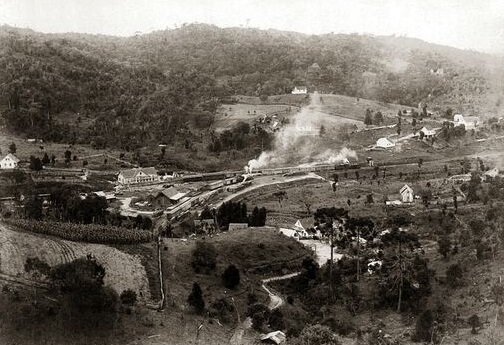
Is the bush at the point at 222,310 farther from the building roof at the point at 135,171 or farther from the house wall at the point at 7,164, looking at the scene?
the house wall at the point at 7,164

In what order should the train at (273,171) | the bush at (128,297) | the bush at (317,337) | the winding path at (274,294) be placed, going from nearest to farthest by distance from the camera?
the bush at (317,337), the bush at (128,297), the winding path at (274,294), the train at (273,171)

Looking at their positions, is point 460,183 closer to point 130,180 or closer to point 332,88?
point 130,180

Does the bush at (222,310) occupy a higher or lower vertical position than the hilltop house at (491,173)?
lower

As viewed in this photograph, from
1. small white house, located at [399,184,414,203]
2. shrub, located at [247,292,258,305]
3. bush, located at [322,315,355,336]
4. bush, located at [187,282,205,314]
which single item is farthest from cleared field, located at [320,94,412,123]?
bush, located at [187,282,205,314]

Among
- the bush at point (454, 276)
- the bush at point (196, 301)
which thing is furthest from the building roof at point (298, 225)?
the bush at point (196, 301)

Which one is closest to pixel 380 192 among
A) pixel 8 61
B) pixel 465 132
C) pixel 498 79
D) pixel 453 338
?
pixel 465 132

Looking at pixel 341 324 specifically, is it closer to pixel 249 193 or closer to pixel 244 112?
pixel 249 193

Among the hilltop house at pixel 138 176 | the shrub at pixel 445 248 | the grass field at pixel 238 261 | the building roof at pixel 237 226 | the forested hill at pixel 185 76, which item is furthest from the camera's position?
the forested hill at pixel 185 76
